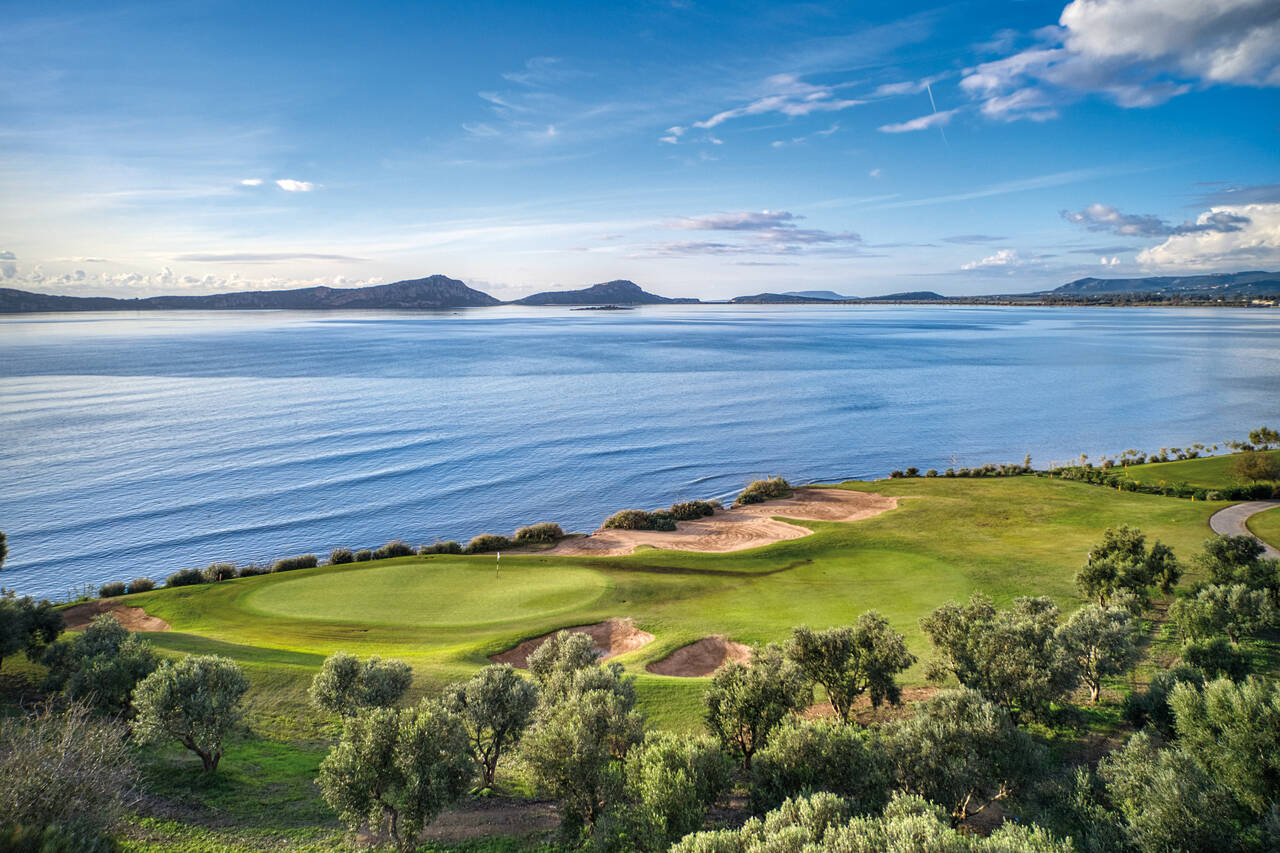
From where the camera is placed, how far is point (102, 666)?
20344mm

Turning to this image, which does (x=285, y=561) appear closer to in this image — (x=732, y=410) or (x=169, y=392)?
(x=732, y=410)

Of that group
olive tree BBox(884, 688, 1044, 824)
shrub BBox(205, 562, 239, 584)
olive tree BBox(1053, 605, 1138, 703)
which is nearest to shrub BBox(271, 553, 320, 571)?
shrub BBox(205, 562, 239, 584)

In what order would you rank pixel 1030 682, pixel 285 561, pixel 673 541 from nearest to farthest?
pixel 1030 682, pixel 285 561, pixel 673 541

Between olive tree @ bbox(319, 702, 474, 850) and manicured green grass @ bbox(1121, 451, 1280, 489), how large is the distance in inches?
2663

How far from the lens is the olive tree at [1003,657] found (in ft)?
66.2

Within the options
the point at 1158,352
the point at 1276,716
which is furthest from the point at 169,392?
the point at 1158,352

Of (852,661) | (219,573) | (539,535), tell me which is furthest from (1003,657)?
(219,573)

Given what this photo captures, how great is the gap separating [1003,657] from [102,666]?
30800 millimetres

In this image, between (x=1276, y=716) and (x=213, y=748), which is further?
(x=213, y=748)

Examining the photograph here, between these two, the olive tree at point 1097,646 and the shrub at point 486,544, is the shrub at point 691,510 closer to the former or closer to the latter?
the shrub at point 486,544

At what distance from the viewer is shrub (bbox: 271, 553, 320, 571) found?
1670 inches

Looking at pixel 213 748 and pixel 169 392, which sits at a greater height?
pixel 169 392

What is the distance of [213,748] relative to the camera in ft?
60.8

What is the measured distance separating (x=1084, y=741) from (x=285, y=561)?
45817 mm
